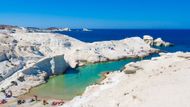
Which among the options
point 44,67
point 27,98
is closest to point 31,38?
point 44,67

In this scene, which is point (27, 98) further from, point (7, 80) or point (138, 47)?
point (138, 47)

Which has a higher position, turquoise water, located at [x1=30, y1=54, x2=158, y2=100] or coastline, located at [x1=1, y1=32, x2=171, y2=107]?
coastline, located at [x1=1, y1=32, x2=171, y2=107]

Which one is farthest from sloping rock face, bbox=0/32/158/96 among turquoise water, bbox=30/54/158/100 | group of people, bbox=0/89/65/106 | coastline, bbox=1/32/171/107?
turquoise water, bbox=30/54/158/100

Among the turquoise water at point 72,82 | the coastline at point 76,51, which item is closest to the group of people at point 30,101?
the turquoise water at point 72,82

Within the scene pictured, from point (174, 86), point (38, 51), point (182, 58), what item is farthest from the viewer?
point (38, 51)

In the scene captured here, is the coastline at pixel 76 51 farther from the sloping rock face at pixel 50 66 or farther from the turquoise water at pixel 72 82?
the turquoise water at pixel 72 82

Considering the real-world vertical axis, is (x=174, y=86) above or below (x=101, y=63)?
above

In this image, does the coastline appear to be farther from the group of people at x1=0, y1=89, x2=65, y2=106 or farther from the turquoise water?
the group of people at x1=0, y1=89, x2=65, y2=106

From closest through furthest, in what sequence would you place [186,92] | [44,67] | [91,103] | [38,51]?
[186,92] < [91,103] < [44,67] < [38,51]

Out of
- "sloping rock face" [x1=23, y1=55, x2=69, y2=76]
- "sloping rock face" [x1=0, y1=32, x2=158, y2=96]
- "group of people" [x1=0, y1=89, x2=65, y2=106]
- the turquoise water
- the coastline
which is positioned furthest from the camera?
Result: the coastline
